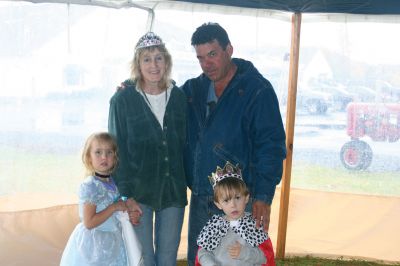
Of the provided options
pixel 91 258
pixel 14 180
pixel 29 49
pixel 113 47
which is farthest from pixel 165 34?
pixel 91 258

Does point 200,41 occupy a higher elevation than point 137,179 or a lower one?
higher

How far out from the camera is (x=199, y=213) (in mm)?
3004

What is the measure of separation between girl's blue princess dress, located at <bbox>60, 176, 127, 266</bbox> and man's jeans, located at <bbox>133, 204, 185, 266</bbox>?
0.47ft

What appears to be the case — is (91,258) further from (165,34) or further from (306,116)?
(306,116)

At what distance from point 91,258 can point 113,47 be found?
6.82 ft

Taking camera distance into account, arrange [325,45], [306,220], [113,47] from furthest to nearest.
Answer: [306,220] → [325,45] → [113,47]

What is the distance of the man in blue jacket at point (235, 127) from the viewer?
281 centimetres

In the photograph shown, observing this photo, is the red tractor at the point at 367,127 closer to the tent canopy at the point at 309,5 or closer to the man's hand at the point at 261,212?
the tent canopy at the point at 309,5

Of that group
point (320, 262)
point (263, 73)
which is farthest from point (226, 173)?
point (320, 262)

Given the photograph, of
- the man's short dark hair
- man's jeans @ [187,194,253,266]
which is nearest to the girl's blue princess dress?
man's jeans @ [187,194,253,266]

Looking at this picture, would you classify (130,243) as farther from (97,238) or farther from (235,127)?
(235,127)

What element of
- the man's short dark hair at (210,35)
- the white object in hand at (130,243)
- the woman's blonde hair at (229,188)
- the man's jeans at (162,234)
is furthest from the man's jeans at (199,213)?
the man's short dark hair at (210,35)

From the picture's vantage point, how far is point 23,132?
4.16 metres

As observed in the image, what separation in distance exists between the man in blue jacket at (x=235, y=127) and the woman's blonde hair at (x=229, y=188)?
17 cm
